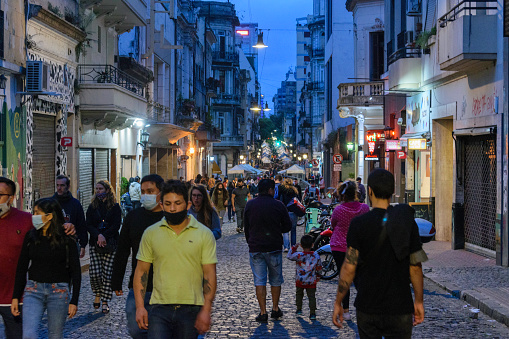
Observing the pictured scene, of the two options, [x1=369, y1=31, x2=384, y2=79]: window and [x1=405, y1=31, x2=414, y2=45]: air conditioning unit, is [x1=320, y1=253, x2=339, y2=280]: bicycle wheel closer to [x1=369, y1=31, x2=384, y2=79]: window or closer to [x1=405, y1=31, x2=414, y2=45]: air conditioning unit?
[x1=405, y1=31, x2=414, y2=45]: air conditioning unit

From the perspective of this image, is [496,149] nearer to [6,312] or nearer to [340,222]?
[340,222]

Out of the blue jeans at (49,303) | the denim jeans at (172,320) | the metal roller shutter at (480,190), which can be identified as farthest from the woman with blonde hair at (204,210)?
the metal roller shutter at (480,190)

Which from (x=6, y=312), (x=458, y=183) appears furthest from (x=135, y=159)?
(x=6, y=312)

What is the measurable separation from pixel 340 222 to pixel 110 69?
1586 centimetres

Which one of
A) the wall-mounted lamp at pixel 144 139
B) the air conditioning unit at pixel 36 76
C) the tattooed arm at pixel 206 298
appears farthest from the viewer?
the wall-mounted lamp at pixel 144 139

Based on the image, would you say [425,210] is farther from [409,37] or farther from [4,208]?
[4,208]

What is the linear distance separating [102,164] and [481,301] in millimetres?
18181

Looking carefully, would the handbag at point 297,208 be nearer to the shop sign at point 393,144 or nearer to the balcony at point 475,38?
the balcony at point 475,38

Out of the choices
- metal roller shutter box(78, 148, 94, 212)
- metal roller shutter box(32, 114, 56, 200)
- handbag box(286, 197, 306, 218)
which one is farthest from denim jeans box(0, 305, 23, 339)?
metal roller shutter box(78, 148, 94, 212)

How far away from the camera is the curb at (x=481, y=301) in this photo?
30.9ft

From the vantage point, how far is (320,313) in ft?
32.2

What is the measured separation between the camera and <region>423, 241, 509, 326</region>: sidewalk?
10.0 meters

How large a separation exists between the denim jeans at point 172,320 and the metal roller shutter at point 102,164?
20.6m

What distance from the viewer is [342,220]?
9.44 m
